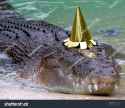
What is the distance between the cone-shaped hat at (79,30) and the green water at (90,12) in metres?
0.05

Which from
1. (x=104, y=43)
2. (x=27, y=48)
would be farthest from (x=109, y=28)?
(x=27, y=48)

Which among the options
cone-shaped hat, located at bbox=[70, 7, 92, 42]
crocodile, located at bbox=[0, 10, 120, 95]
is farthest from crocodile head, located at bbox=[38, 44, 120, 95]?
cone-shaped hat, located at bbox=[70, 7, 92, 42]

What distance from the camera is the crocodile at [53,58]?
697cm

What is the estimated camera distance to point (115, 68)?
6.99 m

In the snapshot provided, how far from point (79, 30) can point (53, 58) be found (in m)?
0.25

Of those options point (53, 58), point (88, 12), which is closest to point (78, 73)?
point (53, 58)

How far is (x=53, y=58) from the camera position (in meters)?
7.04

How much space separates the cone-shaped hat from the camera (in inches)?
273

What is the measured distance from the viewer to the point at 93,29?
277 inches

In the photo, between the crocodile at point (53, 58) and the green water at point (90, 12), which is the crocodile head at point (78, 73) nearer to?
the crocodile at point (53, 58)

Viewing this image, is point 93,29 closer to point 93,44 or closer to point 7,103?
point 93,44

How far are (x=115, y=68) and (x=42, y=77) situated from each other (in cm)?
46

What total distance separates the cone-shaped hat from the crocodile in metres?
0.07

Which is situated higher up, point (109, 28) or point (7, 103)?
point (109, 28)
